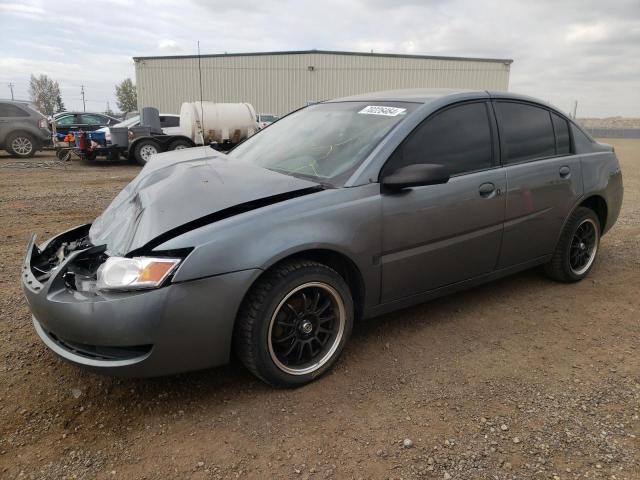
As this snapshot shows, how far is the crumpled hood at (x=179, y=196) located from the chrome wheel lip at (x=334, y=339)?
0.53 metres

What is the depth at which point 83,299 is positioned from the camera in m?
2.18

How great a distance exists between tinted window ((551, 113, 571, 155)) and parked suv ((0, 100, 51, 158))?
14191mm

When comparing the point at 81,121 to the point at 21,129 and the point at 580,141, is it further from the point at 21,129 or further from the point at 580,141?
the point at 580,141

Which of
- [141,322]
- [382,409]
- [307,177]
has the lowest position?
[382,409]

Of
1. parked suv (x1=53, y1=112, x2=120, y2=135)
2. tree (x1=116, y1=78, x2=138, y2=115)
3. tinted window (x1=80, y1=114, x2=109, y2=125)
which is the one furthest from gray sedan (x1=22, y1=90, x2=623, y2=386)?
tree (x1=116, y1=78, x2=138, y2=115)

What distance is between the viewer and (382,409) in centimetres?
240

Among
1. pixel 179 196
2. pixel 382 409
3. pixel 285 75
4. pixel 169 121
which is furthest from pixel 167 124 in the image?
pixel 285 75

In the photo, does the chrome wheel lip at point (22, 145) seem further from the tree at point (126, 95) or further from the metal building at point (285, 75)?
the tree at point (126, 95)

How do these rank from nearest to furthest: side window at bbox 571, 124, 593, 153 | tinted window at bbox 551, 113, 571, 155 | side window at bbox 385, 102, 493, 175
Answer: side window at bbox 385, 102, 493, 175 → tinted window at bbox 551, 113, 571, 155 → side window at bbox 571, 124, 593, 153

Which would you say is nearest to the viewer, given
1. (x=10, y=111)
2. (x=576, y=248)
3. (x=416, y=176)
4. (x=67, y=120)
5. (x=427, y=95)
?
(x=416, y=176)

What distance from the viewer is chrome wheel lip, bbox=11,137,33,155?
44.4 feet

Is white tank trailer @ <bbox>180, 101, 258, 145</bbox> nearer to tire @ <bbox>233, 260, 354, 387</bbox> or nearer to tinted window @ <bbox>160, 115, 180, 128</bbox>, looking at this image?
tinted window @ <bbox>160, 115, 180, 128</bbox>

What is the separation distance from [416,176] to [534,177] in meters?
1.34

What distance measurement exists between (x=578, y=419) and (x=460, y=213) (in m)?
1.32
